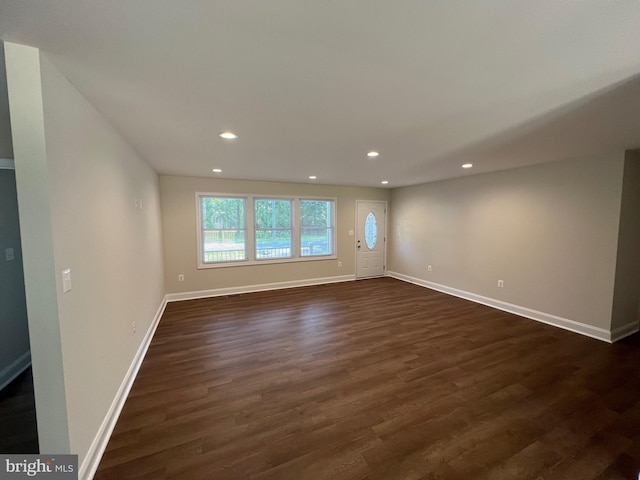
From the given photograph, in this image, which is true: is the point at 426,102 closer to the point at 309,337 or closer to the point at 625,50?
the point at 625,50

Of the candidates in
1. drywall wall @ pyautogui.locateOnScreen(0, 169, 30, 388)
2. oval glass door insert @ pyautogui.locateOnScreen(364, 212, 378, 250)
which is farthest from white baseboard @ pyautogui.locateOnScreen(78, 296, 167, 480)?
oval glass door insert @ pyautogui.locateOnScreen(364, 212, 378, 250)

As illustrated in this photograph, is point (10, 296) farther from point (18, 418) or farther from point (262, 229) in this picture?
point (262, 229)

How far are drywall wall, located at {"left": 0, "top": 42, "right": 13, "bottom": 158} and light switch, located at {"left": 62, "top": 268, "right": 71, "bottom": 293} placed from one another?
41.9 inches

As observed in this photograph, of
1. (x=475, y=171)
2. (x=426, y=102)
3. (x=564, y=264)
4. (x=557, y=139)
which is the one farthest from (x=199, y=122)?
(x=564, y=264)

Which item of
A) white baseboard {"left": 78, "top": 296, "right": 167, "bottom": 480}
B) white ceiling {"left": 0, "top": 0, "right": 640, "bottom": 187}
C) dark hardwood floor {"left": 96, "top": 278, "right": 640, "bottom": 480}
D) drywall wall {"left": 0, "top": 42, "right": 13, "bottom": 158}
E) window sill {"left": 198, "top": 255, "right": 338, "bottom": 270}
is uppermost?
white ceiling {"left": 0, "top": 0, "right": 640, "bottom": 187}

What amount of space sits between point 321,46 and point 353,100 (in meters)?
0.61

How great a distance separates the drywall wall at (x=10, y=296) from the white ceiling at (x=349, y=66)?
1.51m

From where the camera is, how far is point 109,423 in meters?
1.86

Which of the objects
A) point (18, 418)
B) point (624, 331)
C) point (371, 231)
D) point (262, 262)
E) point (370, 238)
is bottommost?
point (18, 418)

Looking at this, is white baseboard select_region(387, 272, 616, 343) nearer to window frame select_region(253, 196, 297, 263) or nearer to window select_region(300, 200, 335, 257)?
window select_region(300, 200, 335, 257)

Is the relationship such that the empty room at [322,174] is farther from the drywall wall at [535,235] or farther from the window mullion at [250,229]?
the window mullion at [250,229]

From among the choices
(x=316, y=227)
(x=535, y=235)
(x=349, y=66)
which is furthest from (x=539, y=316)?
(x=349, y=66)

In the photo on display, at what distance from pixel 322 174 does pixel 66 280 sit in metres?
3.85

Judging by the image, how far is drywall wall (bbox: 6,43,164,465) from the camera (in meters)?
1.25
